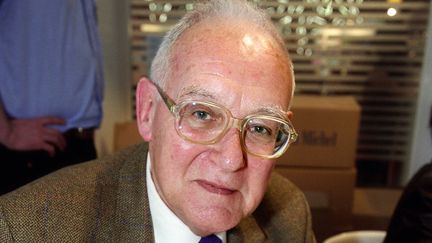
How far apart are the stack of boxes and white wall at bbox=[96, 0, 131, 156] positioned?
100cm

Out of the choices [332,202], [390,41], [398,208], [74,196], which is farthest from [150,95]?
[390,41]

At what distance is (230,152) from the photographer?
1015mm

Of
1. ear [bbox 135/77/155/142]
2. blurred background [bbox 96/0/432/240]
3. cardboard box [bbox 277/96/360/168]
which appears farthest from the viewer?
blurred background [bbox 96/0/432/240]

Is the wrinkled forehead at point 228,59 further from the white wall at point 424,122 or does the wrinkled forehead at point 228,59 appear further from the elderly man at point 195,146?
the white wall at point 424,122

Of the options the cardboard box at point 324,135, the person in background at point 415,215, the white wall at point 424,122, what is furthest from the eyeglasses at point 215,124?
the white wall at point 424,122

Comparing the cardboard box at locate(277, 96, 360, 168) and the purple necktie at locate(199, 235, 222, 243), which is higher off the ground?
the purple necktie at locate(199, 235, 222, 243)

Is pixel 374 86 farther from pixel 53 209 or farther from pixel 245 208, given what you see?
pixel 53 209

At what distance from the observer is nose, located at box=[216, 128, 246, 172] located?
101 centimetres

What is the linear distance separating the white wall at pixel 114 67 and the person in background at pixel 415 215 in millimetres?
1733

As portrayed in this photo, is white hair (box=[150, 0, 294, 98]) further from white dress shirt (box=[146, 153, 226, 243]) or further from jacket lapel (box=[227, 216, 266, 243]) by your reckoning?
jacket lapel (box=[227, 216, 266, 243])

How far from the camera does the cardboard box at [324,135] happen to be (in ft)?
8.96

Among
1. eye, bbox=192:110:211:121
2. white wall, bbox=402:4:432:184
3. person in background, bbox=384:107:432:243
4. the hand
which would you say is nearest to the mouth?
eye, bbox=192:110:211:121

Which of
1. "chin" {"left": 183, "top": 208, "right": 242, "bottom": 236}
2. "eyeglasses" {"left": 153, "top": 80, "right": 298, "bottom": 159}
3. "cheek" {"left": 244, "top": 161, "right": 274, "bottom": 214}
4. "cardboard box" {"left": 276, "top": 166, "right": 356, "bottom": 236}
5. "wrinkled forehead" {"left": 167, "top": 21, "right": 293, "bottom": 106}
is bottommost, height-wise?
"cardboard box" {"left": 276, "top": 166, "right": 356, "bottom": 236}

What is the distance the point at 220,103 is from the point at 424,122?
2.65 metres
